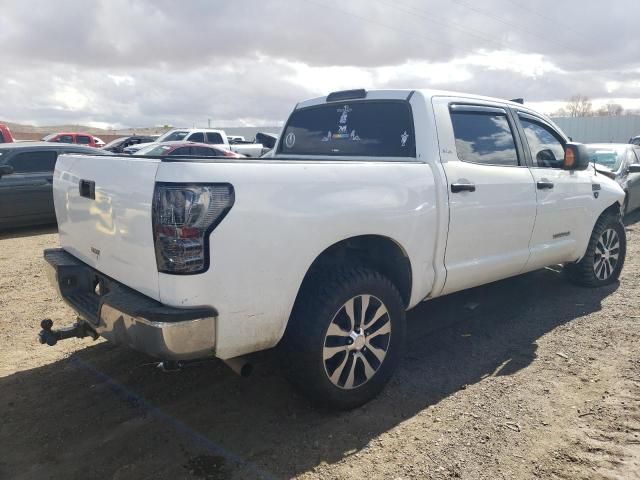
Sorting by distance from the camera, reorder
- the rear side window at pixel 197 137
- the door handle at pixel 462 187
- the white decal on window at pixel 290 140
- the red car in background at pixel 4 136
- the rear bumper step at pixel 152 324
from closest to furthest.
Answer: the rear bumper step at pixel 152 324, the door handle at pixel 462 187, the white decal on window at pixel 290 140, the red car in background at pixel 4 136, the rear side window at pixel 197 137

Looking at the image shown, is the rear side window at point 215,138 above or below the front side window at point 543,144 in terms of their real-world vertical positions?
below

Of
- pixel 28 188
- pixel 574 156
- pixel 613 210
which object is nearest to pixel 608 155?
pixel 613 210

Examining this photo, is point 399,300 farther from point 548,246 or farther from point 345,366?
point 548,246

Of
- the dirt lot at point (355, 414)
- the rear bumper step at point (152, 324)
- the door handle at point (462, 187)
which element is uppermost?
the door handle at point (462, 187)

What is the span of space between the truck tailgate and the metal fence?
3909cm

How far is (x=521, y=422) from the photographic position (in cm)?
309

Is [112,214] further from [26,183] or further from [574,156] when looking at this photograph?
[26,183]

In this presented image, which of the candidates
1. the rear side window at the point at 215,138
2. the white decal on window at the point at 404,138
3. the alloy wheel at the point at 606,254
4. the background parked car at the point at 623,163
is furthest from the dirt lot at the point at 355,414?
the rear side window at the point at 215,138

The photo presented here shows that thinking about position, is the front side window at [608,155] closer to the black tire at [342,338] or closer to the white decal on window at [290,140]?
the white decal on window at [290,140]

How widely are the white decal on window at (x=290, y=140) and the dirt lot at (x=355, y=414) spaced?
1.96 m

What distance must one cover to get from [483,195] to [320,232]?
5.12 feet

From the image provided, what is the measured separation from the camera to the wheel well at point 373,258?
10.2 ft

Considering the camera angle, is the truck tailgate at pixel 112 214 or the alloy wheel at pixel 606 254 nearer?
the truck tailgate at pixel 112 214

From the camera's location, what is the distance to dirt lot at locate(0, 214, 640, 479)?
2.71 metres
